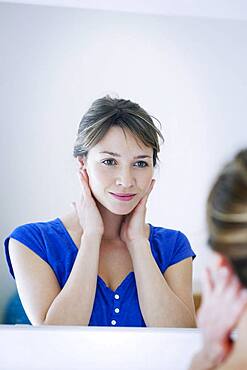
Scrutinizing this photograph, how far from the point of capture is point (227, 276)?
0.95m

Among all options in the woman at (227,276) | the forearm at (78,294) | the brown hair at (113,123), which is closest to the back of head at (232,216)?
the woman at (227,276)

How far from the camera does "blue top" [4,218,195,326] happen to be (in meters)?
1.96

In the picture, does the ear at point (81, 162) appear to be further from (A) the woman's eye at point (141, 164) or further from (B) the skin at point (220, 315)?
(B) the skin at point (220, 315)

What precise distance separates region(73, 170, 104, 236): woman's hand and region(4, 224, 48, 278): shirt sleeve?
14 cm

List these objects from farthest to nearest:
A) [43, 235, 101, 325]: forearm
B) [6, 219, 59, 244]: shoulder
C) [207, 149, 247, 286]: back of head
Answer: [6, 219, 59, 244]: shoulder, [43, 235, 101, 325]: forearm, [207, 149, 247, 286]: back of head

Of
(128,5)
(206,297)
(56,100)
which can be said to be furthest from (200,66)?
(206,297)

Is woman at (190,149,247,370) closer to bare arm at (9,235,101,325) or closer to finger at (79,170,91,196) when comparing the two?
bare arm at (9,235,101,325)

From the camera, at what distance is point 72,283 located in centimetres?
192

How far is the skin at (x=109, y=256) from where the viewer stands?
1922 millimetres

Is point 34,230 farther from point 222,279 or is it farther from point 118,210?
point 222,279

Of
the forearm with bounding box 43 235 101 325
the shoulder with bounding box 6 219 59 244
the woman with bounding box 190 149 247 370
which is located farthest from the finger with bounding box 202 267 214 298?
the shoulder with bounding box 6 219 59 244

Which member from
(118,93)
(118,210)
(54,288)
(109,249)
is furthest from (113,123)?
(54,288)

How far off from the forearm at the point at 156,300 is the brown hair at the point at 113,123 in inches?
13.1

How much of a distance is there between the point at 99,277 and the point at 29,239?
237 mm
